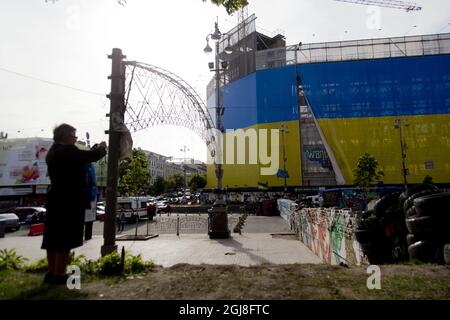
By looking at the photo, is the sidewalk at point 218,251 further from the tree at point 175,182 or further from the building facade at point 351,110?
the tree at point 175,182

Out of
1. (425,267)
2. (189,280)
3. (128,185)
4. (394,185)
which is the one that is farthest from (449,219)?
(394,185)

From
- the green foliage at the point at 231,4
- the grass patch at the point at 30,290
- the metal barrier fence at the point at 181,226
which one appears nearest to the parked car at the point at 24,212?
the metal barrier fence at the point at 181,226

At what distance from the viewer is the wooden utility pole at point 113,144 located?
252 inches

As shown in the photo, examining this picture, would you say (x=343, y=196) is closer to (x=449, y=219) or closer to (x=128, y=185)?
(x=128, y=185)

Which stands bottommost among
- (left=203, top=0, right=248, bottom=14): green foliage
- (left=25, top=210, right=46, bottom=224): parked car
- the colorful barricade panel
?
(left=25, top=210, right=46, bottom=224): parked car

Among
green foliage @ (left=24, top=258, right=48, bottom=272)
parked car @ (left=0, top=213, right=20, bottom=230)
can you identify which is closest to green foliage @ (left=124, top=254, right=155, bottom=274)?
green foliage @ (left=24, top=258, right=48, bottom=272)

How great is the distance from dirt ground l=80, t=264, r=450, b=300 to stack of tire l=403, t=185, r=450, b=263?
900mm

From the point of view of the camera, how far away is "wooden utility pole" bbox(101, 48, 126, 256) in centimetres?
641

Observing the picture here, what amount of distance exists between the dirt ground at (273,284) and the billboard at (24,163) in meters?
49.7

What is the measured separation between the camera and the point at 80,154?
3.74m

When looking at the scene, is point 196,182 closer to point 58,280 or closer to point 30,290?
point 58,280

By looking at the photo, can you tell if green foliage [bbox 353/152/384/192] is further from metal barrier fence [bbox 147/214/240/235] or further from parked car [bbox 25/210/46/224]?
parked car [bbox 25/210/46/224]

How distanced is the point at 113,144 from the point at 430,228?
582 centimetres

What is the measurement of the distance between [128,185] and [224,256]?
1644cm
